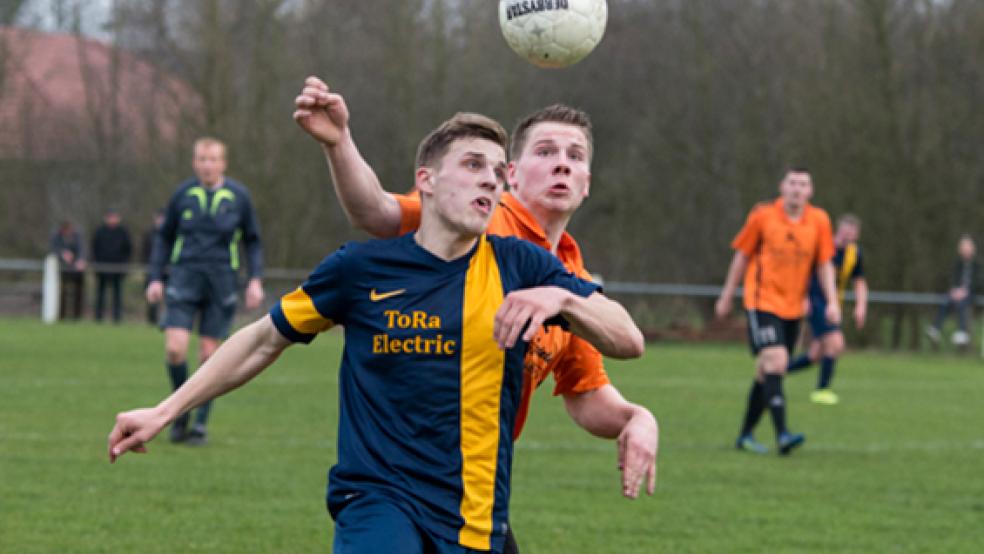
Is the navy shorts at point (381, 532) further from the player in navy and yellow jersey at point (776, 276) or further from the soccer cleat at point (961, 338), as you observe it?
the soccer cleat at point (961, 338)

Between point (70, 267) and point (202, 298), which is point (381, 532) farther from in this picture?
point (70, 267)

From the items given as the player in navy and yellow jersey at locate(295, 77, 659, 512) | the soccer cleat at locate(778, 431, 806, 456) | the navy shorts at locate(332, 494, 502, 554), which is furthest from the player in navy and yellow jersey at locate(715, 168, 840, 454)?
the navy shorts at locate(332, 494, 502, 554)

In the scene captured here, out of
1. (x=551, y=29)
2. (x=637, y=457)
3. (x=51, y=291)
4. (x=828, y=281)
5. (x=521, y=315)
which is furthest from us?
(x=51, y=291)

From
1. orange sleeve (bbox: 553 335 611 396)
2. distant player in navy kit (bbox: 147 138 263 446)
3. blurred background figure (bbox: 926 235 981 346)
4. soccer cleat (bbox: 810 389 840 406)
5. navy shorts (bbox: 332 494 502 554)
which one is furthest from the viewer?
blurred background figure (bbox: 926 235 981 346)

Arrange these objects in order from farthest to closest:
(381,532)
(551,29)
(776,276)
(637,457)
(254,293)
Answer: (776,276) < (254,293) < (551,29) < (637,457) < (381,532)

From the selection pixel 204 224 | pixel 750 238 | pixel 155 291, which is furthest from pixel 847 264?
pixel 155 291

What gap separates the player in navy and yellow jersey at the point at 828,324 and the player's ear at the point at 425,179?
33.8 feet

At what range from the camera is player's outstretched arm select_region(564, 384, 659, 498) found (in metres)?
3.74

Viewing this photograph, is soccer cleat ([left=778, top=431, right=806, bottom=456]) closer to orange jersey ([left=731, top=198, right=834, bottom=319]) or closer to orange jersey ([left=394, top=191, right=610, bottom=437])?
orange jersey ([left=731, top=198, right=834, bottom=319])

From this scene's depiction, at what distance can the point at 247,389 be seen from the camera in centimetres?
1441

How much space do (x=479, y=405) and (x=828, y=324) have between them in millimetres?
10914

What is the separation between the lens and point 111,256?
86.2 ft

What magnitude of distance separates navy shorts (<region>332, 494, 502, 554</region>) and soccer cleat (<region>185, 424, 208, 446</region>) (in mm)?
6246

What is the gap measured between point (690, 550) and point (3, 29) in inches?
1088
